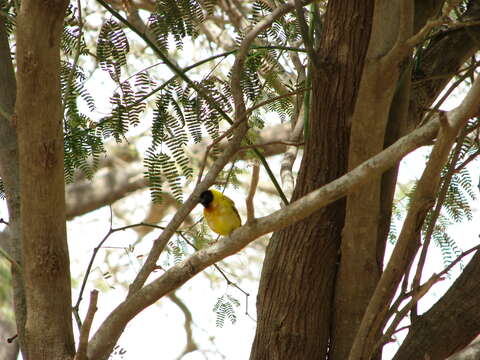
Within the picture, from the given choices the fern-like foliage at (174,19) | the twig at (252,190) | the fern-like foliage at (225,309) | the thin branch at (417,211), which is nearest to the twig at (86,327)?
the twig at (252,190)

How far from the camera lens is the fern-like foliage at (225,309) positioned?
3.38 meters

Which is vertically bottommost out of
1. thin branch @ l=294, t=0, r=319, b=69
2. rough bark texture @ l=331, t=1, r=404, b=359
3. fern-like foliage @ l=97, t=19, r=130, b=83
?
rough bark texture @ l=331, t=1, r=404, b=359

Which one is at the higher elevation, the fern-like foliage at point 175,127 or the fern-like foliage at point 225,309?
the fern-like foliage at point 175,127

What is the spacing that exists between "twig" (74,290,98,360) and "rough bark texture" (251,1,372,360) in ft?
2.93

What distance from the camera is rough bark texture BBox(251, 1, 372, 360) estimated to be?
253cm

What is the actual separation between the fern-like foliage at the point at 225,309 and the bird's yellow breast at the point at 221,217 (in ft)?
1.16

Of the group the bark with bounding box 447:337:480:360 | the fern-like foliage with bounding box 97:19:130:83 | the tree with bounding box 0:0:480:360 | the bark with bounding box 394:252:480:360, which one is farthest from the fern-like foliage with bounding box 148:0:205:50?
the bark with bounding box 447:337:480:360

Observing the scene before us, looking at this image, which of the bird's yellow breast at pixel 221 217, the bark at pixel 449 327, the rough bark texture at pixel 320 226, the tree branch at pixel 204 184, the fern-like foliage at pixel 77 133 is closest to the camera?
the tree branch at pixel 204 184

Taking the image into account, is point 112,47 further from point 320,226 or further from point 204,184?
point 320,226

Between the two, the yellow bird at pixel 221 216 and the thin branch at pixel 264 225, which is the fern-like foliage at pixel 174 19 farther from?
the thin branch at pixel 264 225

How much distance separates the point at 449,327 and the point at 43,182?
149 cm

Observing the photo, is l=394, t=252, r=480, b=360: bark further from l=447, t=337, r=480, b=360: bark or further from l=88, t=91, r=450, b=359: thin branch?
l=88, t=91, r=450, b=359: thin branch

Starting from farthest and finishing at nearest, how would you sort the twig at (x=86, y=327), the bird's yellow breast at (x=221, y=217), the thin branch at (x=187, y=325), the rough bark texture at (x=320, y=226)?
the thin branch at (x=187, y=325), the bird's yellow breast at (x=221, y=217), the rough bark texture at (x=320, y=226), the twig at (x=86, y=327)

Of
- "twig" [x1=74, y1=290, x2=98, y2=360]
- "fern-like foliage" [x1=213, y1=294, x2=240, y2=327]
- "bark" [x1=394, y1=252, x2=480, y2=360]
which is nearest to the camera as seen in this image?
"twig" [x1=74, y1=290, x2=98, y2=360]
